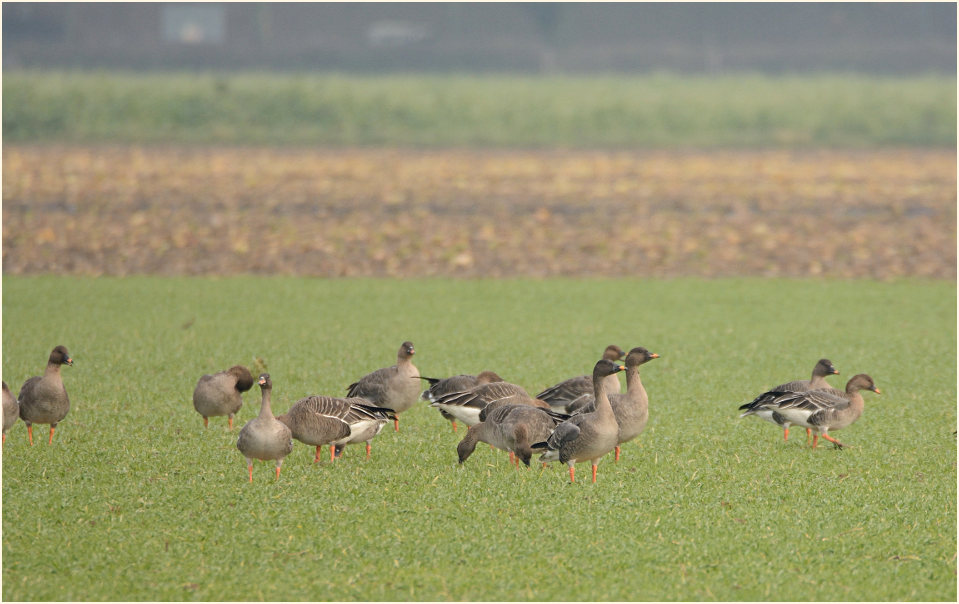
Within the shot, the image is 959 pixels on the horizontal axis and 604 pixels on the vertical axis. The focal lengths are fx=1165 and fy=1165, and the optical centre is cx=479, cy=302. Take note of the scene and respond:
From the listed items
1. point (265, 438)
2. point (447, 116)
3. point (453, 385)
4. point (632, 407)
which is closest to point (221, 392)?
point (265, 438)

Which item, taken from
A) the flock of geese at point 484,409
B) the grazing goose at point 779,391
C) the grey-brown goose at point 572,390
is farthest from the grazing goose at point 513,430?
the grazing goose at point 779,391

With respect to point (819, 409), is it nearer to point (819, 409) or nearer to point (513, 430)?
point (819, 409)

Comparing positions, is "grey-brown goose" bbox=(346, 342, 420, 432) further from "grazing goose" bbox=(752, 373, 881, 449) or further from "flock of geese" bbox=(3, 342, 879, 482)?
"grazing goose" bbox=(752, 373, 881, 449)

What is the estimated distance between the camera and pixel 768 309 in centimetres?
1847

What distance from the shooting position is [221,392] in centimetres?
1089

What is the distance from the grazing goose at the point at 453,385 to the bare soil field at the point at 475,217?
35.5 feet

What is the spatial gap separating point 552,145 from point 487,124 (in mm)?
5882

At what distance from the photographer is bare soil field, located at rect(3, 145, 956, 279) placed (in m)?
23.1

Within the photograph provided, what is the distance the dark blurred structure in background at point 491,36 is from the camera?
3285 inches

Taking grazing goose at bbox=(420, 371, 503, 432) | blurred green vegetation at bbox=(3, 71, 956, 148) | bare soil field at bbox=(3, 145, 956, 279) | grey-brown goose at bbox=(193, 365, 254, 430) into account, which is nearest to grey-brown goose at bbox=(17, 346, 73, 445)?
grey-brown goose at bbox=(193, 365, 254, 430)

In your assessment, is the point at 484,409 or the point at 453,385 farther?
the point at 453,385

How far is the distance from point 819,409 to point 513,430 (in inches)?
114

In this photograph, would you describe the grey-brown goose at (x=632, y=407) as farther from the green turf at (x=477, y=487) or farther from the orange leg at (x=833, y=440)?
the orange leg at (x=833, y=440)

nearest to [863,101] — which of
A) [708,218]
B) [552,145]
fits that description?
[552,145]
